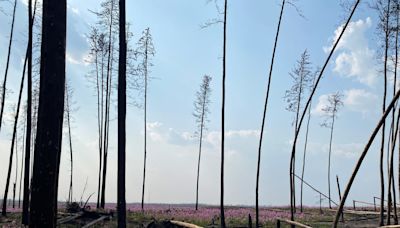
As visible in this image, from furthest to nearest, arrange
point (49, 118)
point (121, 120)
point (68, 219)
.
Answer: point (68, 219) < point (121, 120) < point (49, 118)

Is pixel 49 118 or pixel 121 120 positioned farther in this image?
pixel 121 120

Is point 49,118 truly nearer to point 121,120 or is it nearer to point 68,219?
point 121,120

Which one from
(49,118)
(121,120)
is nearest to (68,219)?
(121,120)

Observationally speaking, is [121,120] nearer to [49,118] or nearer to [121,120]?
[121,120]

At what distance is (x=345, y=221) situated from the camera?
65.5ft

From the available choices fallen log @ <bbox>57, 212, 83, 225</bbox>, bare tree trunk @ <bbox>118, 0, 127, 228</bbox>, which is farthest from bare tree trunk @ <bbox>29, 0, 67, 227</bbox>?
fallen log @ <bbox>57, 212, 83, 225</bbox>

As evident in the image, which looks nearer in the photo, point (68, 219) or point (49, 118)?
point (49, 118)

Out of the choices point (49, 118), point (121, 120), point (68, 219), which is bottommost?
point (68, 219)

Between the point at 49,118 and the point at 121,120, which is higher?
the point at 121,120

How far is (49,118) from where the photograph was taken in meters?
5.73

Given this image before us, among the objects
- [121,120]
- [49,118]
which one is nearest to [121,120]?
[121,120]

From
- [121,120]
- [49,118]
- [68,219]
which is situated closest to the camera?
[49,118]

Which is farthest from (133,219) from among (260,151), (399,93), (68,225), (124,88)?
(399,93)

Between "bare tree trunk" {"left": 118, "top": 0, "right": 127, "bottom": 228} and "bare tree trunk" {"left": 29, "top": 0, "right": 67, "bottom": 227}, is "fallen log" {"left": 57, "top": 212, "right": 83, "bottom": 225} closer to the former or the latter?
"bare tree trunk" {"left": 118, "top": 0, "right": 127, "bottom": 228}
